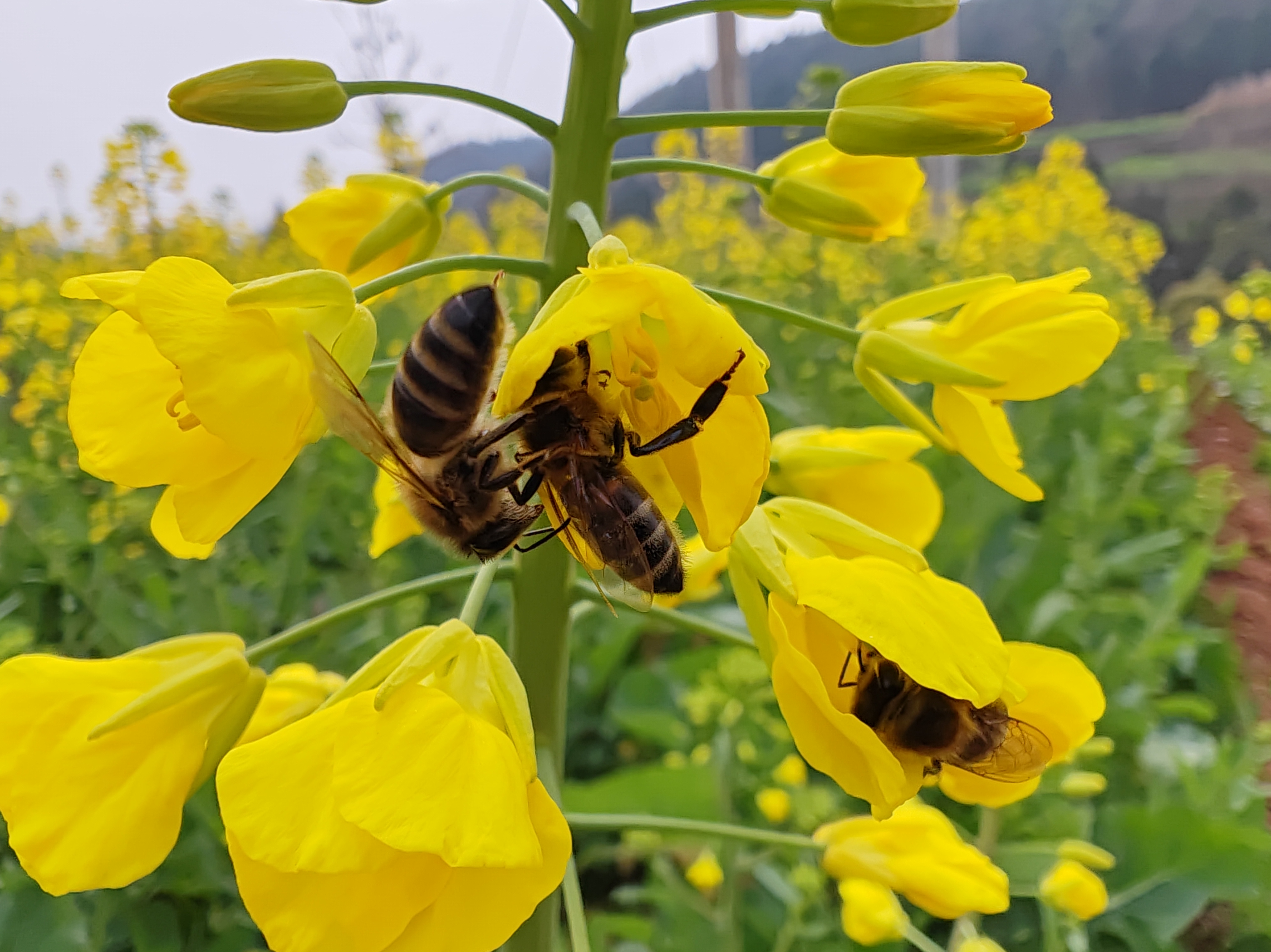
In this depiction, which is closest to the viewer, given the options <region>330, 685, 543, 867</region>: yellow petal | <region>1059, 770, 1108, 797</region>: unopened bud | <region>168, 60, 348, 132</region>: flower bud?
<region>330, 685, 543, 867</region>: yellow petal

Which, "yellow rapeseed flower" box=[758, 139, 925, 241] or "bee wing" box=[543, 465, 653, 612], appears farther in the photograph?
"yellow rapeseed flower" box=[758, 139, 925, 241]

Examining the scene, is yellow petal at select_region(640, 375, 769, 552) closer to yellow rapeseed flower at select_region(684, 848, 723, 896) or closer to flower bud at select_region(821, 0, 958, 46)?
flower bud at select_region(821, 0, 958, 46)

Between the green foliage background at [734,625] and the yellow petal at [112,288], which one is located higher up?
the yellow petal at [112,288]

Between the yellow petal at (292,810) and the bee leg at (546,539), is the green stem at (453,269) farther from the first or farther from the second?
the yellow petal at (292,810)

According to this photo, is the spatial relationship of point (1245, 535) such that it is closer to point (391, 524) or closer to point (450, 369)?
point (391, 524)

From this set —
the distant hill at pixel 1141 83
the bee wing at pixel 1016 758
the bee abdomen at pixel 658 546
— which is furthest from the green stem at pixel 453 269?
the distant hill at pixel 1141 83

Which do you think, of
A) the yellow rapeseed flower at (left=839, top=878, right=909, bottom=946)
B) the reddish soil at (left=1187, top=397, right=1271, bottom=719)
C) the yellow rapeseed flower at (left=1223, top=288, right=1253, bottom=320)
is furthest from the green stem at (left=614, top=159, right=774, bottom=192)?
the yellow rapeseed flower at (left=1223, top=288, right=1253, bottom=320)
